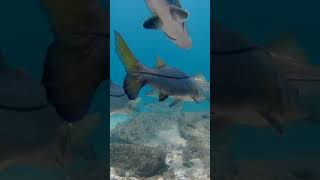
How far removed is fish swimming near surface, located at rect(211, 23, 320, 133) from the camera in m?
1.18

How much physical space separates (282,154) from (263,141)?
0.22 feet

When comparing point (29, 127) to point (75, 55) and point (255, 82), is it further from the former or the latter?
point (255, 82)

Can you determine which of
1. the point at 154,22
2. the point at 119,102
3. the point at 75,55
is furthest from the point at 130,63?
the point at 119,102

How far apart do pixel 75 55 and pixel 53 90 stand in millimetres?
125

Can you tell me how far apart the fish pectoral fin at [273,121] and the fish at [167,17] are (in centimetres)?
240

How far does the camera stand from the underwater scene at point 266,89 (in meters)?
1.19

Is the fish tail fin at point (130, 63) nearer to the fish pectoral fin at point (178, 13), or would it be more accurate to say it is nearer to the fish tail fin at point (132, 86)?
the fish tail fin at point (132, 86)

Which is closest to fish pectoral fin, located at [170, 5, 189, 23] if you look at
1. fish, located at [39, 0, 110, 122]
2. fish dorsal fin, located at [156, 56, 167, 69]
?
fish dorsal fin, located at [156, 56, 167, 69]

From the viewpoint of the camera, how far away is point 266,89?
121cm

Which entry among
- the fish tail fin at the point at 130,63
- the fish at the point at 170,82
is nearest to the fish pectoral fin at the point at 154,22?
the fish tail fin at the point at 130,63

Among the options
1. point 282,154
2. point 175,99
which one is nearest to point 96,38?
point 282,154

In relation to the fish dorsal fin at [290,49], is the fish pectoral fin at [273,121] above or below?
below

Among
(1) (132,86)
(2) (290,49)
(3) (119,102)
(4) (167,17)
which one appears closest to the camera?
(2) (290,49)

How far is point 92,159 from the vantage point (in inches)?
50.3
